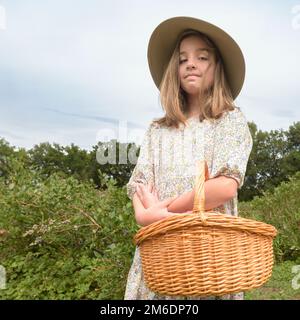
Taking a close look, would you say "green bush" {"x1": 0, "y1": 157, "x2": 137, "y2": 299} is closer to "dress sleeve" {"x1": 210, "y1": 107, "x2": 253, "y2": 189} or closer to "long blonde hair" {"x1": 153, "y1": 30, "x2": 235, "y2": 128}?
"long blonde hair" {"x1": 153, "y1": 30, "x2": 235, "y2": 128}

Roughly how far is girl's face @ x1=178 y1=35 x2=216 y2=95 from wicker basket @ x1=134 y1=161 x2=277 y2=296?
465 mm

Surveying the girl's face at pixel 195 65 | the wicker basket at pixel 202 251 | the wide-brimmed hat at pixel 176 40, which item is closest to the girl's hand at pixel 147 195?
the wicker basket at pixel 202 251

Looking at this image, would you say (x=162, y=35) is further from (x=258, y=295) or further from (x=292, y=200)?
(x=292, y=200)

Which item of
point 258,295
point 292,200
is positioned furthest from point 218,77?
point 292,200

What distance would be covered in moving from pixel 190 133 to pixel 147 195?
29cm

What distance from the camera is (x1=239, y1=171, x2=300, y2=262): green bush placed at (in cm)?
477

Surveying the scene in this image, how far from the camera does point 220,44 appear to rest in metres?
1.97

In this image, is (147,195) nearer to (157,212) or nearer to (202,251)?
(157,212)

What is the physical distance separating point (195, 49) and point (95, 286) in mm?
2066

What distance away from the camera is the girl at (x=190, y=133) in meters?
1.71

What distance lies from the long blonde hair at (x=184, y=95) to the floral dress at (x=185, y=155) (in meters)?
0.03

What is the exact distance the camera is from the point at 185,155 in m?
1.86

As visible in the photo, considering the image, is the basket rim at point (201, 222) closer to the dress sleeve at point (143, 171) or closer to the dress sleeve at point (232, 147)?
the dress sleeve at point (232, 147)
